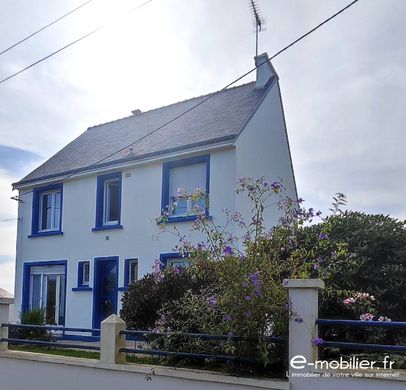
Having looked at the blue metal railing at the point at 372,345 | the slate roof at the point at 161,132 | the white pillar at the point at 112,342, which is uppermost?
the slate roof at the point at 161,132

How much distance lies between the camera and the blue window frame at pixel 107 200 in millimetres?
16675

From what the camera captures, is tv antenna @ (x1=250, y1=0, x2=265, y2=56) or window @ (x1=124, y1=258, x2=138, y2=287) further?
window @ (x1=124, y1=258, x2=138, y2=287)

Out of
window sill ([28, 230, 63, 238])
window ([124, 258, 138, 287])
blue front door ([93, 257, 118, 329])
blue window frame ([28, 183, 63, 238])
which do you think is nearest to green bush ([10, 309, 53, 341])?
blue front door ([93, 257, 118, 329])

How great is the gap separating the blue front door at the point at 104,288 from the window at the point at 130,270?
0.48 meters

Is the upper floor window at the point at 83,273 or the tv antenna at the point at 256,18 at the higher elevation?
the tv antenna at the point at 256,18

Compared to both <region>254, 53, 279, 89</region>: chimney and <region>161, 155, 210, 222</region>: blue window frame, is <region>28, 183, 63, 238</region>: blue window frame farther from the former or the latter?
<region>254, 53, 279, 89</region>: chimney

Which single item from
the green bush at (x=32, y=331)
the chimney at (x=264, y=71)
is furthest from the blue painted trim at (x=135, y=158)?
the green bush at (x=32, y=331)

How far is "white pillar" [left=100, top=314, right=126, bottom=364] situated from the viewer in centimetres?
809

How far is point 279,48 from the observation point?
36.1 feet

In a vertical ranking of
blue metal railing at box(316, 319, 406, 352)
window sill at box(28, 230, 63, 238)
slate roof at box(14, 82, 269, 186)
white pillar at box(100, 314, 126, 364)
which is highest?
slate roof at box(14, 82, 269, 186)

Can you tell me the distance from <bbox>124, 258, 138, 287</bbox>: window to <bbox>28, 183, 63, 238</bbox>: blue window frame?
355cm

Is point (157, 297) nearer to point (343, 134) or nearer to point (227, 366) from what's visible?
point (227, 366)

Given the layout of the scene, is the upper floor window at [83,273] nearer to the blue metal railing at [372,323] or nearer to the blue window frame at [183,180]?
the blue window frame at [183,180]

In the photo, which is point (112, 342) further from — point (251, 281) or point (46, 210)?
point (46, 210)
